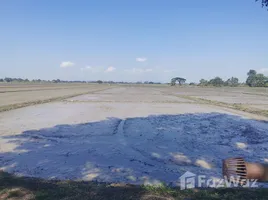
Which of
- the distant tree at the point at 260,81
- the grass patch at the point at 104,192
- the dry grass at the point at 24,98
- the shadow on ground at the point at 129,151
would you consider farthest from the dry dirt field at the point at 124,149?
the distant tree at the point at 260,81

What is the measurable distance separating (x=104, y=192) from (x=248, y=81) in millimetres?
136199

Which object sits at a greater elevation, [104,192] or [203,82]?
[203,82]

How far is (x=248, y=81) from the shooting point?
128 m

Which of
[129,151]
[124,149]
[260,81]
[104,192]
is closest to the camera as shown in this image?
[104,192]

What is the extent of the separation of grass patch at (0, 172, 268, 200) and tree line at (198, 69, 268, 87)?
117 m

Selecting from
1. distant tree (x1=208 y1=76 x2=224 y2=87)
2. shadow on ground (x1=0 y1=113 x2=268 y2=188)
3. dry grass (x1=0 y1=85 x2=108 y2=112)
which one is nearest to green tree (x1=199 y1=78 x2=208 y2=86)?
distant tree (x1=208 y1=76 x2=224 y2=87)

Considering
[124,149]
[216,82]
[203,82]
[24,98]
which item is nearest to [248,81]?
[216,82]

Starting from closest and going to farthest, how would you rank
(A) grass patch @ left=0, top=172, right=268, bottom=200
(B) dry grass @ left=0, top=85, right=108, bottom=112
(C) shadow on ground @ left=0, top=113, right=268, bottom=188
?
(A) grass patch @ left=0, top=172, right=268, bottom=200, (C) shadow on ground @ left=0, top=113, right=268, bottom=188, (B) dry grass @ left=0, top=85, right=108, bottom=112

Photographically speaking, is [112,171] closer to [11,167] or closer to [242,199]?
[11,167]

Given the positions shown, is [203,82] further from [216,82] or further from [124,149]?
[124,149]

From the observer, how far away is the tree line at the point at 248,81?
11269 cm

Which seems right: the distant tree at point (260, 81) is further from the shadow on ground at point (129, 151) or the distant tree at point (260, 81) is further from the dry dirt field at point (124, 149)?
the shadow on ground at point (129, 151)

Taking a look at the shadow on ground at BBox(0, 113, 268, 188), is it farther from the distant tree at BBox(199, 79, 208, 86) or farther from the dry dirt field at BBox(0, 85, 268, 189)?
the distant tree at BBox(199, 79, 208, 86)

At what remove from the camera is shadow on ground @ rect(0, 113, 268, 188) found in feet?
21.9
